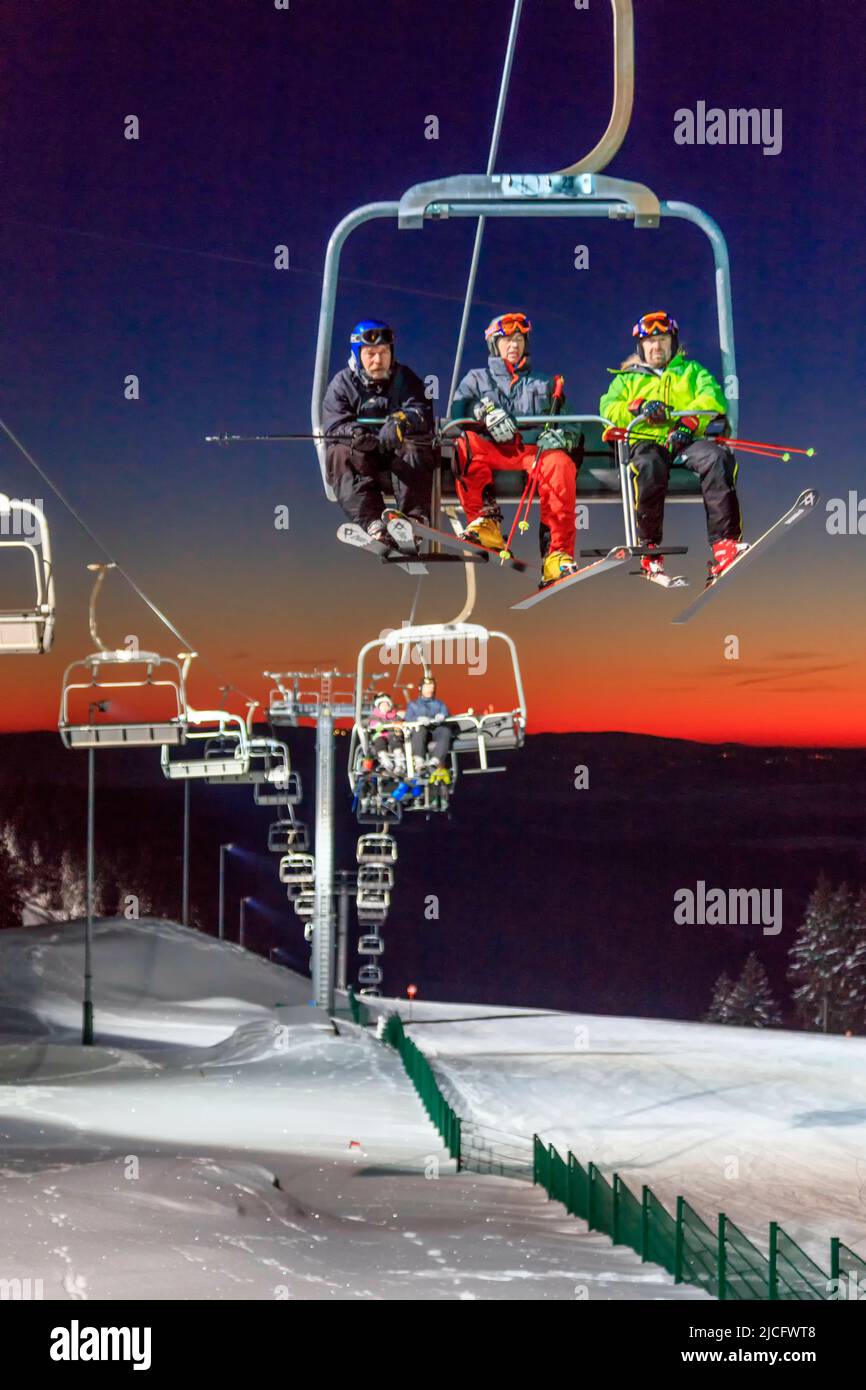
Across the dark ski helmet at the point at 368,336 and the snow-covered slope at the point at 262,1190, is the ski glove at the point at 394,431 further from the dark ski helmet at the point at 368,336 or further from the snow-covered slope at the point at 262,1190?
the snow-covered slope at the point at 262,1190

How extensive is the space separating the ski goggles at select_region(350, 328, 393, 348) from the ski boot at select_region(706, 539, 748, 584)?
1639mm

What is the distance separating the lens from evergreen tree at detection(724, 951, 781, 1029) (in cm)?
9019

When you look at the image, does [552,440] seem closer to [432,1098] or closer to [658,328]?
[658,328]

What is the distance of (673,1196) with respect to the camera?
19.6 metres

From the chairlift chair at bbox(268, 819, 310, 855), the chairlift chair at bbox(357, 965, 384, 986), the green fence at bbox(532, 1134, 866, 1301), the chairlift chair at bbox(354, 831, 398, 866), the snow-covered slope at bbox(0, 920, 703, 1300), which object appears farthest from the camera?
the chairlift chair at bbox(268, 819, 310, 855)

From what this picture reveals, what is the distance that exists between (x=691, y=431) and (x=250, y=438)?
2.28 meters

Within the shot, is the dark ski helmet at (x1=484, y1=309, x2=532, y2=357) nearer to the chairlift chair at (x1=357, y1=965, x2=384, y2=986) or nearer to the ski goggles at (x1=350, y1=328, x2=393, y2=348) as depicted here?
the ski goggles at (x1=350, y1=328, x2=393, y2=348)

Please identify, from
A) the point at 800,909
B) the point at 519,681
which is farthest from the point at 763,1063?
the point at 800,909

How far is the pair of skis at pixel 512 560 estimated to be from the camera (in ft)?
23.1

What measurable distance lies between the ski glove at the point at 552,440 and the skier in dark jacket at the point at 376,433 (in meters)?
0.50

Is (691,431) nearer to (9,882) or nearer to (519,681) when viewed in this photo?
(519,681)

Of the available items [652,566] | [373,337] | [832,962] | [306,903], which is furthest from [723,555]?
[832,962]

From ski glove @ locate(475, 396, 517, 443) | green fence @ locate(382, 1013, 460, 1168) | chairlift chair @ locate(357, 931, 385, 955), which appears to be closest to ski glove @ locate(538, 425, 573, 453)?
ski glove @ locate(475, 396, 517, 443)

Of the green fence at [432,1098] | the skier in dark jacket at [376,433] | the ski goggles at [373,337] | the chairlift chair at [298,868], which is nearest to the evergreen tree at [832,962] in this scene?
the chairlift chair at [298,868]
